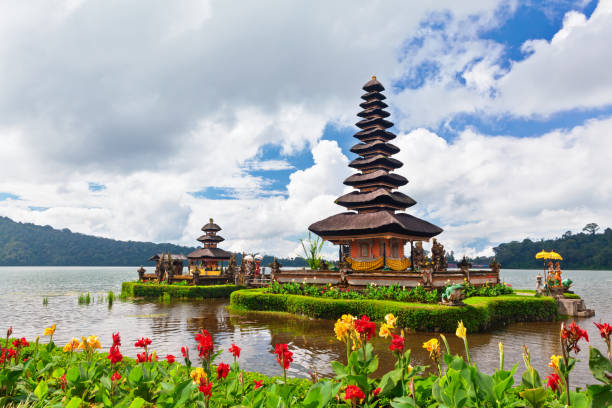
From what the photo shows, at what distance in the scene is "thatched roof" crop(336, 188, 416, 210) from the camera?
2988 centimetres

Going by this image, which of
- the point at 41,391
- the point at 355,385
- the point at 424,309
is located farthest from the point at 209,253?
the point at 355,385

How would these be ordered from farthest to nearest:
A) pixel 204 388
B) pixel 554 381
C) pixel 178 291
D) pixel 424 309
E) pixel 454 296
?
pixel 178 291, pixel 454 296, pixel 424 309, pixel 554 381, pixel 204 388

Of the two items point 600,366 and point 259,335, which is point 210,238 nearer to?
point 259,335

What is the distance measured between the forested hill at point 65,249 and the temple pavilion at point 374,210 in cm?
12423

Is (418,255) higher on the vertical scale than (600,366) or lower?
higher

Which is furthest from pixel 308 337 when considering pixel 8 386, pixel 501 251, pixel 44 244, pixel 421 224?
pixel 44 244

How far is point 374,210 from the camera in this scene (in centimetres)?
3047

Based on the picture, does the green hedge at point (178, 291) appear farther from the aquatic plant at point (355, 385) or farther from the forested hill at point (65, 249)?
the forested hill at point (65, 249)

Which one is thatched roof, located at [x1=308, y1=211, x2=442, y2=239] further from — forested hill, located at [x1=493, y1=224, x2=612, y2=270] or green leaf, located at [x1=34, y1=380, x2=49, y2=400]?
forested hill, located at [x1=493, y1=224, x2=612, y2=270]

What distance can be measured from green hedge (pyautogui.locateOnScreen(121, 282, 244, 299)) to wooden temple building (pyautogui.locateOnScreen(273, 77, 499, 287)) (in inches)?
382

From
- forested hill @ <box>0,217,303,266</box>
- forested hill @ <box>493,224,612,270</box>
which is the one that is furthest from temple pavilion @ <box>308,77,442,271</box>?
forested hill @ <box>0,217,303,266</box>

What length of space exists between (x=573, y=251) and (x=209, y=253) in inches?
4507

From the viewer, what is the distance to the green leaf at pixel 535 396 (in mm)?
3123

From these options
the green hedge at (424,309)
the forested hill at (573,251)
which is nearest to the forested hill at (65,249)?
the forested hill at (573,251)
